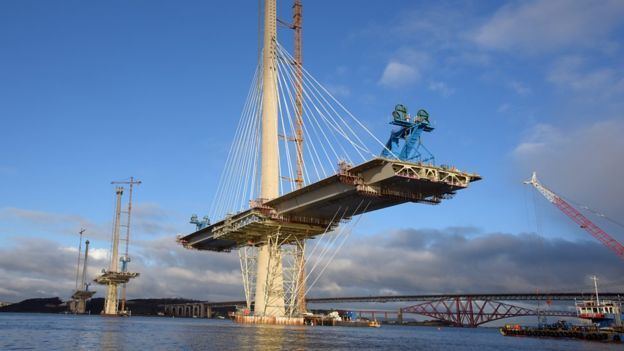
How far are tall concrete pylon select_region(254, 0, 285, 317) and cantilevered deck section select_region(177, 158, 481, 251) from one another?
3760mm

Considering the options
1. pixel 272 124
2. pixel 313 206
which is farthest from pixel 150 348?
pixel 272 124

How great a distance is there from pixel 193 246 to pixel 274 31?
48.8 metres

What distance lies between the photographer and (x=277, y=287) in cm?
8844

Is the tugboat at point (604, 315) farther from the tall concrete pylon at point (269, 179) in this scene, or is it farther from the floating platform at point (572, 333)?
the tall concrete pylon at point (269, 179)

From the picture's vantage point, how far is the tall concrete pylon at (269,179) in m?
85.6

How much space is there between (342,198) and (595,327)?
42.5 m

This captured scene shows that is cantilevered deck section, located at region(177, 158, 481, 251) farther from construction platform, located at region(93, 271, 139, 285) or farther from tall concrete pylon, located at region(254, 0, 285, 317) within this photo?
construction platform, located at region(93, 271, 139, 285)

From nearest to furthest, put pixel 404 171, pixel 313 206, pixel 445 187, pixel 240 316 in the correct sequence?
pixel 404 171, pixel 445 187, pixel 313 206, pixel 240 316

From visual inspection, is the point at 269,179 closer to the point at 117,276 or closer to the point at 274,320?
the point at 274,320

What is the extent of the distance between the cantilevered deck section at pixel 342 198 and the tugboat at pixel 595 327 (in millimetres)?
30789

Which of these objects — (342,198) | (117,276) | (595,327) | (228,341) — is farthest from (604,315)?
(117,276)

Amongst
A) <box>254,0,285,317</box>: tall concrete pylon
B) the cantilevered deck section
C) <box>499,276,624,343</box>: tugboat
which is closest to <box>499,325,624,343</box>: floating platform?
<box>499,276,624,343</box>: tugboat

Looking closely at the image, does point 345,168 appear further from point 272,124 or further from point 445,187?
point 272,124

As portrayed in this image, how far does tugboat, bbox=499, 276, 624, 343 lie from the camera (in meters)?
75.0
